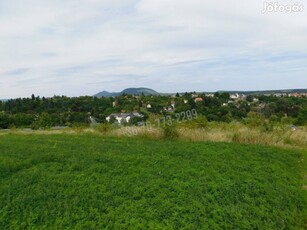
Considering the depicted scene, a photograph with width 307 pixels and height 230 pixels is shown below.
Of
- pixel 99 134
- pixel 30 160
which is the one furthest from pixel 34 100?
pixel 30 160

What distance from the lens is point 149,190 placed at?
13.1 ft

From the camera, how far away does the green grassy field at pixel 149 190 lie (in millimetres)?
3385

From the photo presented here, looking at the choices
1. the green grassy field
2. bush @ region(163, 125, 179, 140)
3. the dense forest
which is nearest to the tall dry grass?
bush @ region(163, 125, 179, 140)

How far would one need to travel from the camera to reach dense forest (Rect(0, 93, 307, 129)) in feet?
45.9

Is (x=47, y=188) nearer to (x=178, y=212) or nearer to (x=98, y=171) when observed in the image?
(x=98, y=171)

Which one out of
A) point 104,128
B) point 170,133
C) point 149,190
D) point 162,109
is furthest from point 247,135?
point 162,109

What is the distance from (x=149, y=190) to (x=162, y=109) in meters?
13.8

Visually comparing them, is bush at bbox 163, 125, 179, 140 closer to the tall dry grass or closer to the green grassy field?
the tall dry grass

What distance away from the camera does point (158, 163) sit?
522cm

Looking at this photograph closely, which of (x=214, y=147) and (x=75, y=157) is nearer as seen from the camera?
(x=75, y=157)

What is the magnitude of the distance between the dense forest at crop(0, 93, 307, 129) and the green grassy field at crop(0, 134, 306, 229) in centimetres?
541

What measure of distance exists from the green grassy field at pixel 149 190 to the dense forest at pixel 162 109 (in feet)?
17.7

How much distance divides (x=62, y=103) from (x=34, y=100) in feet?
15.4

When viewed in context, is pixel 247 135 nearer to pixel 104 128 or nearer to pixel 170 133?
pixel 170 133
